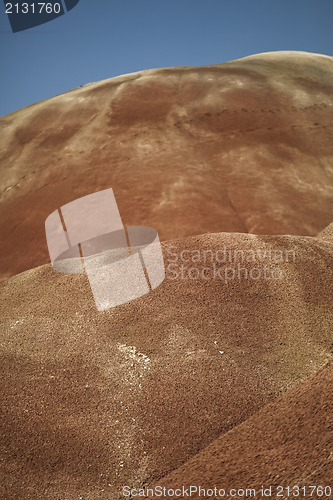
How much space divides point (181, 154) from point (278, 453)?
5816mm

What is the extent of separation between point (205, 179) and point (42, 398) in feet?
15.3

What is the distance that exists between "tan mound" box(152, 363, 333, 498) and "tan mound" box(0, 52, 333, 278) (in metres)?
3.15

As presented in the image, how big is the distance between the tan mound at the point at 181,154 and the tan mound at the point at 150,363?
1119mm

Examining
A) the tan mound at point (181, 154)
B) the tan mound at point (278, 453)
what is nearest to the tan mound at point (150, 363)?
the tan mound at point (278, 453)

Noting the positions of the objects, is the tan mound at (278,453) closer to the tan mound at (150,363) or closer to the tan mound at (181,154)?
the tan mound at (150,363)

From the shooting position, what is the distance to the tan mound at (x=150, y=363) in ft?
10.1

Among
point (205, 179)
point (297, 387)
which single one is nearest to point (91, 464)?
point (297, 387)

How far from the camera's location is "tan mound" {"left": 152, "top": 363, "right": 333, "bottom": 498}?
229 centimetres
